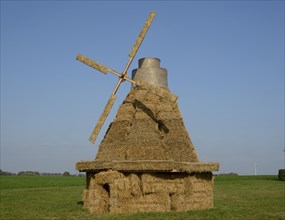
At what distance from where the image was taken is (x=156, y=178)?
14398mm

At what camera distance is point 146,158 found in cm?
1513

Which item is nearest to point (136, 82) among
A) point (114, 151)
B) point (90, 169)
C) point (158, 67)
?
point (158, 67)

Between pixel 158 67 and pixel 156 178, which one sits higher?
pixel 158 67

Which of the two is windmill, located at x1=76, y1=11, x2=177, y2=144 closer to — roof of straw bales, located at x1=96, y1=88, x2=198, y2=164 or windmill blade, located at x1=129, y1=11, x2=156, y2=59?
windmill blade, located at x1=129, y1=11, x2=156, y2=59

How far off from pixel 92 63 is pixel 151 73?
8.72ft

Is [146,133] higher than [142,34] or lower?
lower

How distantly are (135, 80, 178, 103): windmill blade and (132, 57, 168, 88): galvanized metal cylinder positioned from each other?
0.71 m

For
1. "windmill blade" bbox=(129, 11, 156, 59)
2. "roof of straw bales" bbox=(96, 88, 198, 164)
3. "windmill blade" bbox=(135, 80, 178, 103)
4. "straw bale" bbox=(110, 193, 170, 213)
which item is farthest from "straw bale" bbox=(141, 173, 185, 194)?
"windmill blade" bbox=(129, 11, 156, 59)

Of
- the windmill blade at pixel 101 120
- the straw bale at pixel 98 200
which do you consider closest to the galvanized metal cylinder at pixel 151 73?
the windmill blade at pixel 101 120

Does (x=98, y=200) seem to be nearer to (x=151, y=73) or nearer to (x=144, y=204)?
(x=144, y=204)

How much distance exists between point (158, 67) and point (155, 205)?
6118 mm

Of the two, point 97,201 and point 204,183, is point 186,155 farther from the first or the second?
point 97,201

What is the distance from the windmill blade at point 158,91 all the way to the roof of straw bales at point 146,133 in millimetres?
561

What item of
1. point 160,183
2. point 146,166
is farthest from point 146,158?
point 160,183
